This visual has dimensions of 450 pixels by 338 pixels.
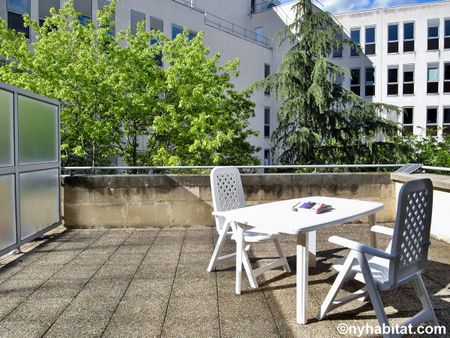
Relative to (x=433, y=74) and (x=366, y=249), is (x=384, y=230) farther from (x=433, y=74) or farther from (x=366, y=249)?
(x=433, y=74)

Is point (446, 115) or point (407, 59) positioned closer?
point (446, 115)

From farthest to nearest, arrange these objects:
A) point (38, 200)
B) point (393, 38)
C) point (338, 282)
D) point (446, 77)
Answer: point (393, 38), point (446, 77), point (38, 200), point (338, 282)

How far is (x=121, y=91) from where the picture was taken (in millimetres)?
11547

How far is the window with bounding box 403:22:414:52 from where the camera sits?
26.5m

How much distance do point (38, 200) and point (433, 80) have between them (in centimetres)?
2650

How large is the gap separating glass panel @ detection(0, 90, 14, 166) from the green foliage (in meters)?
5.51

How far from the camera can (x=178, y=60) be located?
13.2 meters

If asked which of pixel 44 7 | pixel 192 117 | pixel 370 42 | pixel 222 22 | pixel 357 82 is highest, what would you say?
pixel 222 22

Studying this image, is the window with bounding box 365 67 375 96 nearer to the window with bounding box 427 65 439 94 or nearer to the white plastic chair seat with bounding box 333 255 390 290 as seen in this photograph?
the window with bounding box 427 65 439 94

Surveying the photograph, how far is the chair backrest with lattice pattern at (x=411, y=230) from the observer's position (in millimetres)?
2557

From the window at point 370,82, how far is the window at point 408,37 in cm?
238

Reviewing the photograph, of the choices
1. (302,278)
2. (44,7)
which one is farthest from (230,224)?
(44,7)

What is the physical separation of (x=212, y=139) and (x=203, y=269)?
8.19m

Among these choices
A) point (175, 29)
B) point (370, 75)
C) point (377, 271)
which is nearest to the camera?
point (377, 271)
